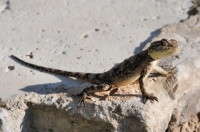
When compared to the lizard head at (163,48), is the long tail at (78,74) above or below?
below

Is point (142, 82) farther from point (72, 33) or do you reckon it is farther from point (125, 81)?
point (72, 33)

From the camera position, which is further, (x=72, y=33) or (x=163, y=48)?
(x=72, y=33)

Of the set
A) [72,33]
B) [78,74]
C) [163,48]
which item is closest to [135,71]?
[163,48]

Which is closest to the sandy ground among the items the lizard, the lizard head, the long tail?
the long tail

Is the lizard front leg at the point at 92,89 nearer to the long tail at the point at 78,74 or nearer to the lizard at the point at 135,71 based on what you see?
the lizard at the point at 135,71

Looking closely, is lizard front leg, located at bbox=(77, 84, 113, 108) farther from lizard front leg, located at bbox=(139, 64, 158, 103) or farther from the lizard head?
the lizard head

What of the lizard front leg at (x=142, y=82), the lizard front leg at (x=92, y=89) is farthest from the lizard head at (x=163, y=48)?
the lizard front leg at (x=92, y=89)

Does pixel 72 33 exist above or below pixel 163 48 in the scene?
above

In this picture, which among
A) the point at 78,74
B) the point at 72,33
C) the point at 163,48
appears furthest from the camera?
the point at 72,33
